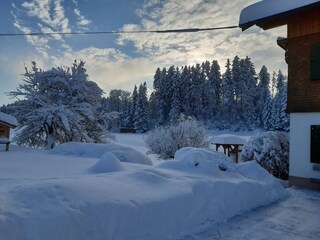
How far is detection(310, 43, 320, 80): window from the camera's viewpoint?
948 cm

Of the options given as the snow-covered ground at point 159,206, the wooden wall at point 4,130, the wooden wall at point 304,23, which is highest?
the wooden wall at point 304,23

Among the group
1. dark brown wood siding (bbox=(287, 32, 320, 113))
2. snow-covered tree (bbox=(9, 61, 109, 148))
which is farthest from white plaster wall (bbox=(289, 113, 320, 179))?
snow-covered tree (bbox=(9, 61, 109, 148))

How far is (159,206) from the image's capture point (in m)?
A: 4.59

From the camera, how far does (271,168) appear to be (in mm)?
11188

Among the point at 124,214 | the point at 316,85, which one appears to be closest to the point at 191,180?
the point at 124,214

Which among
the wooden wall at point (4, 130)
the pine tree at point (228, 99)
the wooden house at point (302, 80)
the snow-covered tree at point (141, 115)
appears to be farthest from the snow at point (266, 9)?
the pine tree at point (228, 99)

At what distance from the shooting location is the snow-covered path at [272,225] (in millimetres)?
4789

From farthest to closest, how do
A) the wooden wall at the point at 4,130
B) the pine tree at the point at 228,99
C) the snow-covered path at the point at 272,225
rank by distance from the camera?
the pine tree at the point at 228,99 < the wooden wall at the point at 4,130 < the snow-covered path at the point at 272,225

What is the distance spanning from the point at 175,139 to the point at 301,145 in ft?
28.9

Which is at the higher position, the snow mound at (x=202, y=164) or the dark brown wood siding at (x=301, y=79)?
the dark brown wood siding at (x=301, y=79)

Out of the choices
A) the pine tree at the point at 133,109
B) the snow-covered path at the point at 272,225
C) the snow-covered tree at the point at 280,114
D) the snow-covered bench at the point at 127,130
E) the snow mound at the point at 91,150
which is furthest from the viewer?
the pine tree at the point at 133,109

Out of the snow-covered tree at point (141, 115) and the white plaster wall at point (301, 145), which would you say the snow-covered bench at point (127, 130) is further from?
the white plaster wall at point (301, 145)

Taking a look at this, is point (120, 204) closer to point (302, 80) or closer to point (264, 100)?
point (302, 80)

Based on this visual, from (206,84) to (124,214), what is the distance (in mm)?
62999
